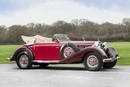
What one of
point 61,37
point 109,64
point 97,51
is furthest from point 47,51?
point 109,64

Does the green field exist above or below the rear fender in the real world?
below

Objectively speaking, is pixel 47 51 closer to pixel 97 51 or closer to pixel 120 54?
pixel 97 51

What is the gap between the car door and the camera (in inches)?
498

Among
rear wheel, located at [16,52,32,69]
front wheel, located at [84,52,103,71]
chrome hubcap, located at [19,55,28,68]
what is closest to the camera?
front wheel, located at [84,52,103,71]

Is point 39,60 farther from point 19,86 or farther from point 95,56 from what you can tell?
point 19,86

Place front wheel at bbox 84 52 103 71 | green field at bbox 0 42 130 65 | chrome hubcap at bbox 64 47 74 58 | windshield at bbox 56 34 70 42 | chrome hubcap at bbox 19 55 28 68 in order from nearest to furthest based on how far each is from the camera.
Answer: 1. front wheel at bbox 84 52 103 71
2. chrome hubcap at bbox 64 47 74 58
3. windshield at bbox 56 34 70 42
4. chrome hubcap at bbox 19 55 28 68
5. green field at bbox 0 42 130 65

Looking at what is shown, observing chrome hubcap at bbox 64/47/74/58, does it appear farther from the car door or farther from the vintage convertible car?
the car door

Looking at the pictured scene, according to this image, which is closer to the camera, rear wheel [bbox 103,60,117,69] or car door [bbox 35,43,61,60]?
car door [bbox 35,43,61,60]

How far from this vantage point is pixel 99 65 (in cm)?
1154

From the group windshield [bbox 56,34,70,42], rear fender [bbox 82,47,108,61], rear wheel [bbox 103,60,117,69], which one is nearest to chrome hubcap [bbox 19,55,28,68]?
windshield [bbox 56,34,70,42]

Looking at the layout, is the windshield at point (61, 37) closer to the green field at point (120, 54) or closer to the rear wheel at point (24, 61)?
the rear wheel at point (24, 61)

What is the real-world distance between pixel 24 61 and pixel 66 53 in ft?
6.99

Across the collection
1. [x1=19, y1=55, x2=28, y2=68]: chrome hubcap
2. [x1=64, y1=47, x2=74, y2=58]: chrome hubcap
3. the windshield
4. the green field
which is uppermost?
the windshield

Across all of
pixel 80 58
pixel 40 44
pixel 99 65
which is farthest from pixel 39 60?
pixel 99 65
